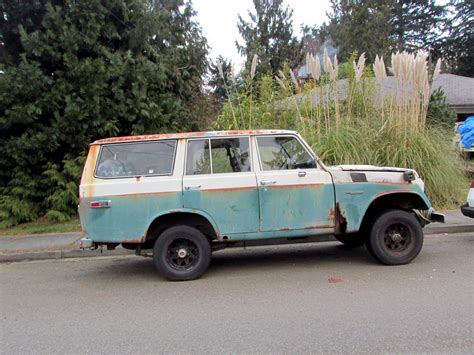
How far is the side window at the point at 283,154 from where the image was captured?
216 inches

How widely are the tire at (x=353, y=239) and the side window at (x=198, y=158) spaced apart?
88.4 inches

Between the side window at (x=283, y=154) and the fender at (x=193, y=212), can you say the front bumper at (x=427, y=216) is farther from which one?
the fender at (x=193, y=212)

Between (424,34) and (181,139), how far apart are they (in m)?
41.2

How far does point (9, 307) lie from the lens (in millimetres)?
4676

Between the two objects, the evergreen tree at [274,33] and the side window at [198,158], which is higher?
the evergreen tree at [274,33]

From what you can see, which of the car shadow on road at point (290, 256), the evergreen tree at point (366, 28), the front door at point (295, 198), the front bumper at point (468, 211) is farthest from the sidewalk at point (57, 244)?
the evergreen tree at point (366, 28)

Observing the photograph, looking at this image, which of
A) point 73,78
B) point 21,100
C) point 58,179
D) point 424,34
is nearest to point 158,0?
point 73,78

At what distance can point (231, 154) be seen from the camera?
5.54 meters

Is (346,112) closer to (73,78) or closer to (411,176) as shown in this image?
(411,176)

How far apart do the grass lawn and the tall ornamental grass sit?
4.24 m

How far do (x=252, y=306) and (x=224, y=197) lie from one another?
147 cm

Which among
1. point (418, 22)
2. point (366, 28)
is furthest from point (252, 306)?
point (418, 22)

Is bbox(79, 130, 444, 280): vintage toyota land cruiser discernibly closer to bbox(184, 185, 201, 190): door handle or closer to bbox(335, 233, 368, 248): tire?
bbox(184, 185, 201, 190): door handle

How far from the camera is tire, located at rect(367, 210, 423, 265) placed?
550cm
